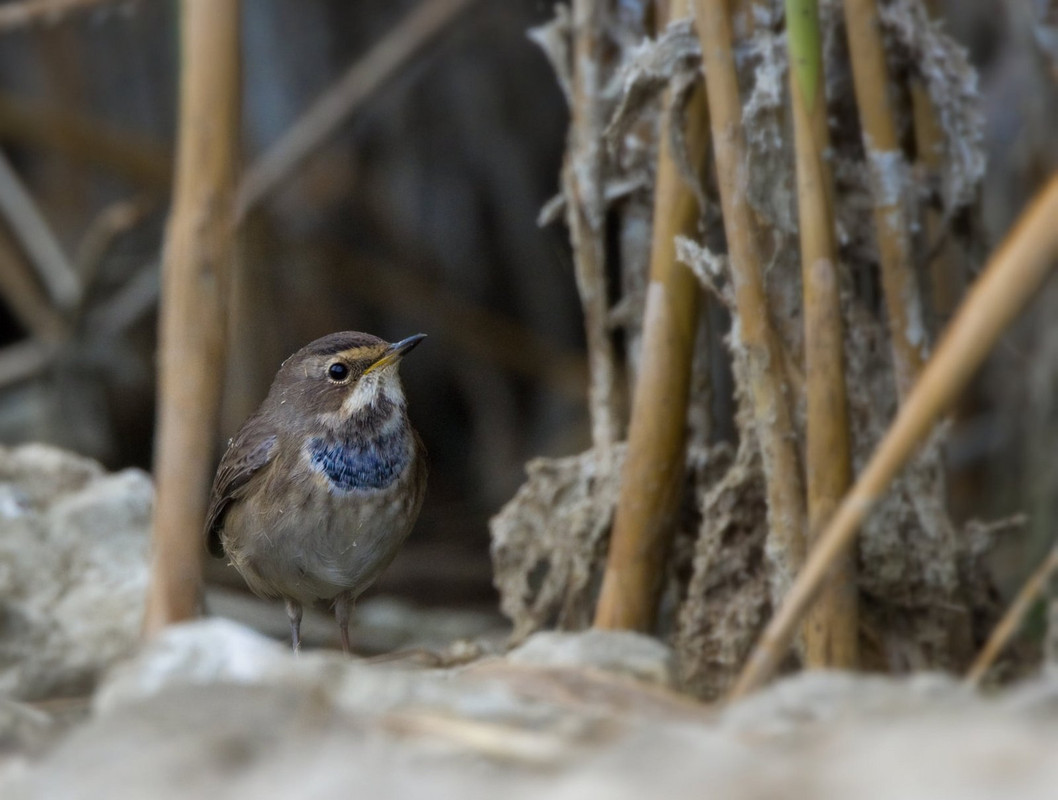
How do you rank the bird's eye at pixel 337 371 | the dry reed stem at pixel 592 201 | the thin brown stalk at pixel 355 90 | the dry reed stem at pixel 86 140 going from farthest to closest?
1. the dry reed stem at pixel 86 140
2. the thin brown stalk at pixel 355 90
3. the bird's eye at pixel 337 371
4. the dry reed stem at pixel 592 201

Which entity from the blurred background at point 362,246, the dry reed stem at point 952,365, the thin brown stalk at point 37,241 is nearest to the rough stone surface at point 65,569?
the dry reed stem at point 952,365

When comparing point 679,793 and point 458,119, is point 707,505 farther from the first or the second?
point 458,119

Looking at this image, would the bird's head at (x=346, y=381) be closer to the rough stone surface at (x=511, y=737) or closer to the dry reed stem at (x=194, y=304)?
the dry reed stem at (x=194, y=304)

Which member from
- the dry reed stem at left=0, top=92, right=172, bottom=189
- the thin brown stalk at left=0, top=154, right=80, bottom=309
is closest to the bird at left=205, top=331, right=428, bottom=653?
the thin brown stalk at left=0, top=154, right=80, bottom=309

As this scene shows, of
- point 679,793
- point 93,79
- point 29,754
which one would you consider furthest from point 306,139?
point 679,793

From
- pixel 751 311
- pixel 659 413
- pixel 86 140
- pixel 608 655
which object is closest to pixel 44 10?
pixel 86 140

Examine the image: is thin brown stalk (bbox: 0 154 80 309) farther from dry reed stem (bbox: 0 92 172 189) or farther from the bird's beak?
the bird's beak

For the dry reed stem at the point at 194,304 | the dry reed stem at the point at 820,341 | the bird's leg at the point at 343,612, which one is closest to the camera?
the dry reed stem at the point at 194,304
